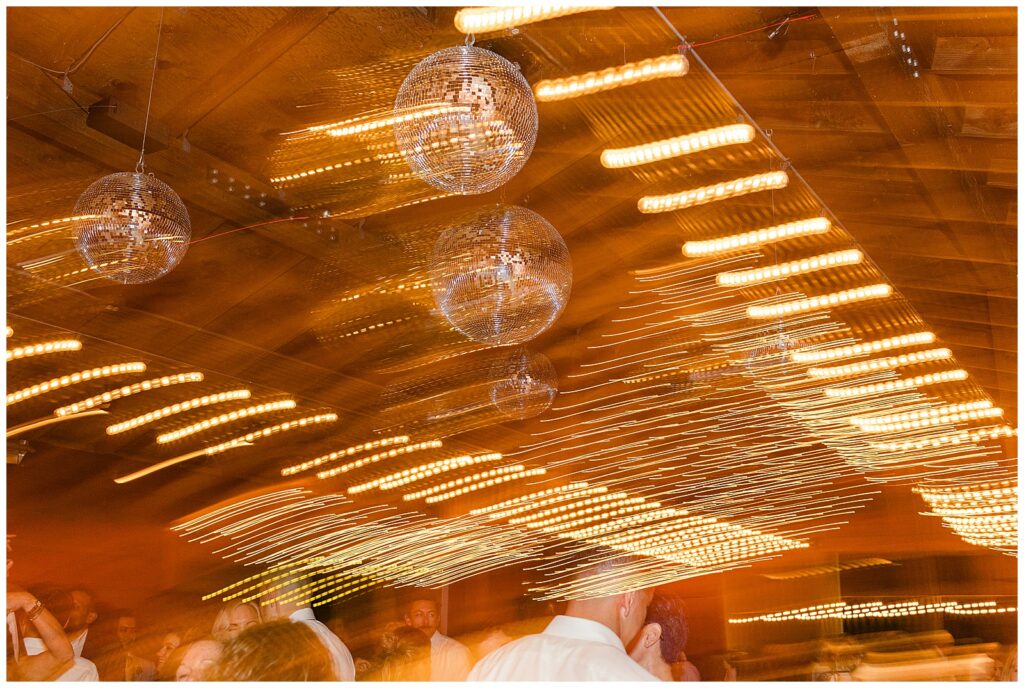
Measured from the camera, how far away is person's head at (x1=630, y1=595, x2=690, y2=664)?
3127 millimetres

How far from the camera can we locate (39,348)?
4180 millimetres

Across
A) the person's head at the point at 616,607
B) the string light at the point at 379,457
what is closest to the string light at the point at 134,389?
the string light at the point at 379,457

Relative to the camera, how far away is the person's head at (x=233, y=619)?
369 centimetres

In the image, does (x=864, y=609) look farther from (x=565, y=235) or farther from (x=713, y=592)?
(x=565, y=235)

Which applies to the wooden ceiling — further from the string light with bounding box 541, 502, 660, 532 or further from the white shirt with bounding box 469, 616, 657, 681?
the white shirt with bounding box 469, 616, 657, 681

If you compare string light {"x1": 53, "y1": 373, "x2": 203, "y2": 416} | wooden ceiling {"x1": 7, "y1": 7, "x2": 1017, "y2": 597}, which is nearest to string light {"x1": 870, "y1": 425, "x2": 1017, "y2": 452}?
wooden ceiling {"x1": 7, "y1": 7, "x2": 1017, "y2": 597}

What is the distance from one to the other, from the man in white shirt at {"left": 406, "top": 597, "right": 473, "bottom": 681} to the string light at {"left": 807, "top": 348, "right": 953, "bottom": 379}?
173 cm

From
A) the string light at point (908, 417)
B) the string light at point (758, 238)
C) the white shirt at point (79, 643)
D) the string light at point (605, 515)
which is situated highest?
the string light at point (758, 238)

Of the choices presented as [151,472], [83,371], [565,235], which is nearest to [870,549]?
[565,235]

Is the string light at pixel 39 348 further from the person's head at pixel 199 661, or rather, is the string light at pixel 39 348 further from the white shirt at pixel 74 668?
the person's head at pixel 199 661

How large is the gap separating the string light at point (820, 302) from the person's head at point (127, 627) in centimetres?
278

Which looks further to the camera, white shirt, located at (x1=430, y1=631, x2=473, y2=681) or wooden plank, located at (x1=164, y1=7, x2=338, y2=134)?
white shirt, located at (x1=430, y1=631, x2=473, y2=681)

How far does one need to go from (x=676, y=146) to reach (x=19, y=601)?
122 inches

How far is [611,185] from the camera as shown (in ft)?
12.9
